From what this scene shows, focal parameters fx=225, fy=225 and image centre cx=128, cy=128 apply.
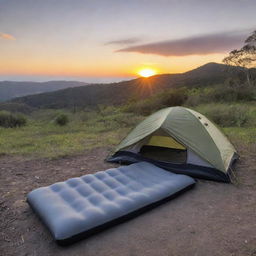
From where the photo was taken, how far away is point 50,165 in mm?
4797

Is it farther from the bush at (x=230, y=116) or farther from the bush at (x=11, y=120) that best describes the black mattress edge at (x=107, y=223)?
the bush at (x=11, y=120)

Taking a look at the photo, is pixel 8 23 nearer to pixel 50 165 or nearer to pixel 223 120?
pixel 50 165

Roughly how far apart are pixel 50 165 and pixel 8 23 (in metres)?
5.78

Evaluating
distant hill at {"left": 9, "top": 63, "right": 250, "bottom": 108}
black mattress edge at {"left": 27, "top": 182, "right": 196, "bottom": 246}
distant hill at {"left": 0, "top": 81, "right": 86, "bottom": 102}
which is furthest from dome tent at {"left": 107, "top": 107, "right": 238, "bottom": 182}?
distant hill at {"left": 0, "top": 81, "right": 86, "bottom": 102}

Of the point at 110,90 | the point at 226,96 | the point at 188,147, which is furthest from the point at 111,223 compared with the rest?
the point at 110,90

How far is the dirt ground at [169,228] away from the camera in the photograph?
224 centimetres

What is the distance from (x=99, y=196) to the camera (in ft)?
9.61

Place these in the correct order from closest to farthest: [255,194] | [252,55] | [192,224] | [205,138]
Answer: [192,224]
[255,194]
[205,138]
[252,55]

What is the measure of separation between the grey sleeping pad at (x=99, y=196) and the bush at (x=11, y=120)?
8635 mm

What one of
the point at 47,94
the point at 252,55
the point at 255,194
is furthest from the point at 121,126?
the point at 47,94

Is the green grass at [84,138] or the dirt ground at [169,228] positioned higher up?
the green grass at [84,138]

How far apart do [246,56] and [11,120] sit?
746 inches

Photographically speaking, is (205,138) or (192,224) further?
(205,138)

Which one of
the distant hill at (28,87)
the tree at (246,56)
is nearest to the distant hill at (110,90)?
the tree at (246,56)
